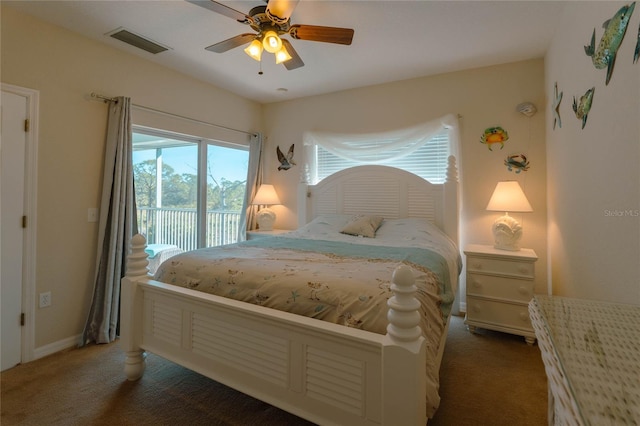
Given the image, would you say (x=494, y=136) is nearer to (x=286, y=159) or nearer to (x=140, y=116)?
(x=286, y=159)

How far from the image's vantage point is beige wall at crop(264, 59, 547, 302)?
2850 millimetres

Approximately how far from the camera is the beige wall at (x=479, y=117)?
285 cm

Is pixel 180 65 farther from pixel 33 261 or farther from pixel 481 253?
pixel 481 253

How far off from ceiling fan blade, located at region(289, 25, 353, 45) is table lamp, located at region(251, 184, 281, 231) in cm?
238

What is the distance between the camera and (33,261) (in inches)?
88.2

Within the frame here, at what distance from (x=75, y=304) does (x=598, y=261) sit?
3.64 m

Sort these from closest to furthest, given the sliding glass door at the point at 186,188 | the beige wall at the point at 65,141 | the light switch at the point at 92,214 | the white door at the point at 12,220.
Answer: the white door at the point at 12,220, the beige wall at the point at 65,141, the light switch at the point at 92,214, the sliding glass door at the point at 186,188

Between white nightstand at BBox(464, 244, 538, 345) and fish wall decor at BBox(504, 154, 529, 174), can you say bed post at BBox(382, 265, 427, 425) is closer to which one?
white nightstand at BBox(464, 244, 538, 345)

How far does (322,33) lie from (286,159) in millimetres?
2413

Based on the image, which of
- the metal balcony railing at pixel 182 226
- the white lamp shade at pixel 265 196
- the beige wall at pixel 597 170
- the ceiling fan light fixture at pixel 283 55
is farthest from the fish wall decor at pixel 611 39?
the metal balcony railing at pixel 182 226

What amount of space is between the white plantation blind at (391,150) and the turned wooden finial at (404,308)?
247 centimetres

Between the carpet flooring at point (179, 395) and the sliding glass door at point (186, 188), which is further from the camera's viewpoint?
the sliding glass door at point (186, 188)

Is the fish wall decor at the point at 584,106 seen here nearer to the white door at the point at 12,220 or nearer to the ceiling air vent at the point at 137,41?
the ceiling air vent at the point at 137,41

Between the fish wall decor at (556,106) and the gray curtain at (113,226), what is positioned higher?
the fish wall decor at (556,106)
